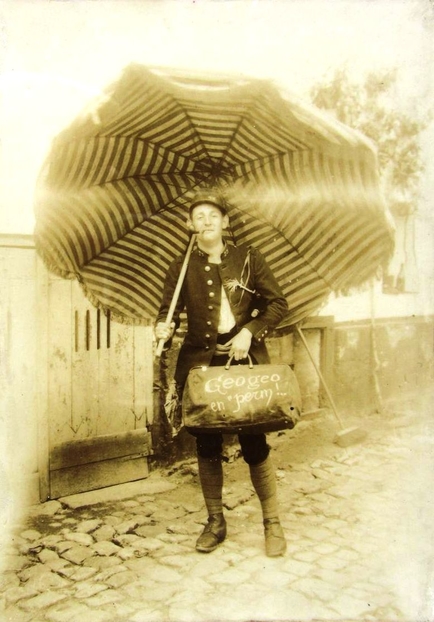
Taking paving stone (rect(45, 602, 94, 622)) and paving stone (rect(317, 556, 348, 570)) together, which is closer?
paving stone (rect(45, 602, 94, 622))

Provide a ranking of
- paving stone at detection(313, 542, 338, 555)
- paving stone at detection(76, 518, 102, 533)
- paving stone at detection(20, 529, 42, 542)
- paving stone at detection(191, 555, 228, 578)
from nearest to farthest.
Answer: paving stone at detection(191, 555, 228, 578), paving stone at detection(313, 542, 338, 555), paving stone at detection(20, 529, 42, 542), paving stone at detection(76, 518, 102, 533)

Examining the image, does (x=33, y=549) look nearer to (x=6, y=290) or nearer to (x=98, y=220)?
(x=6, y=290)

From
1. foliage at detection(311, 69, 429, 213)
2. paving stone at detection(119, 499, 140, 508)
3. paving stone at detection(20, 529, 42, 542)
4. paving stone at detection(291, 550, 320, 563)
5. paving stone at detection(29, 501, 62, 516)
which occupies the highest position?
foliage at detection(311, 69, 429, 213)

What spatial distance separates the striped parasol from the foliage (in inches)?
72.3

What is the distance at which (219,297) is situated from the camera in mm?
2980

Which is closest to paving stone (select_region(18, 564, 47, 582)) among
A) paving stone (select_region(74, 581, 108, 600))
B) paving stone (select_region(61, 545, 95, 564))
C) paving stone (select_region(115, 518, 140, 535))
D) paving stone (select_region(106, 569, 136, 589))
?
paving stone (select_region(61, 545, 95, 564))

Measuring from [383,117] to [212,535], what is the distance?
3870 millimetres

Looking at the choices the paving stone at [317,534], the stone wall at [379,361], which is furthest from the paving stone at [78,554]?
the stone wall at [379,361]

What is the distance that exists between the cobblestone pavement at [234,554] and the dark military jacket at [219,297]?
40.7 inches

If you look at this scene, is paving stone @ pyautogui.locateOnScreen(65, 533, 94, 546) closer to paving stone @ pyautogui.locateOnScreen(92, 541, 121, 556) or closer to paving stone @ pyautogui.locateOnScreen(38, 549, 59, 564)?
paving stone @ pyautogui.locateOnScreen(92, 541, 121, 556)

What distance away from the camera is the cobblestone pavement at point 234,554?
2.49 metres

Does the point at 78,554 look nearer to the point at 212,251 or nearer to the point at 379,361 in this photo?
the point at 212,251

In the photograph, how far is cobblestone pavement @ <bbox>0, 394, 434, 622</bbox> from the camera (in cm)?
249

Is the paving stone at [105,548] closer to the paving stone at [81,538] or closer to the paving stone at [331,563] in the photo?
the paving stone at [81,538]
